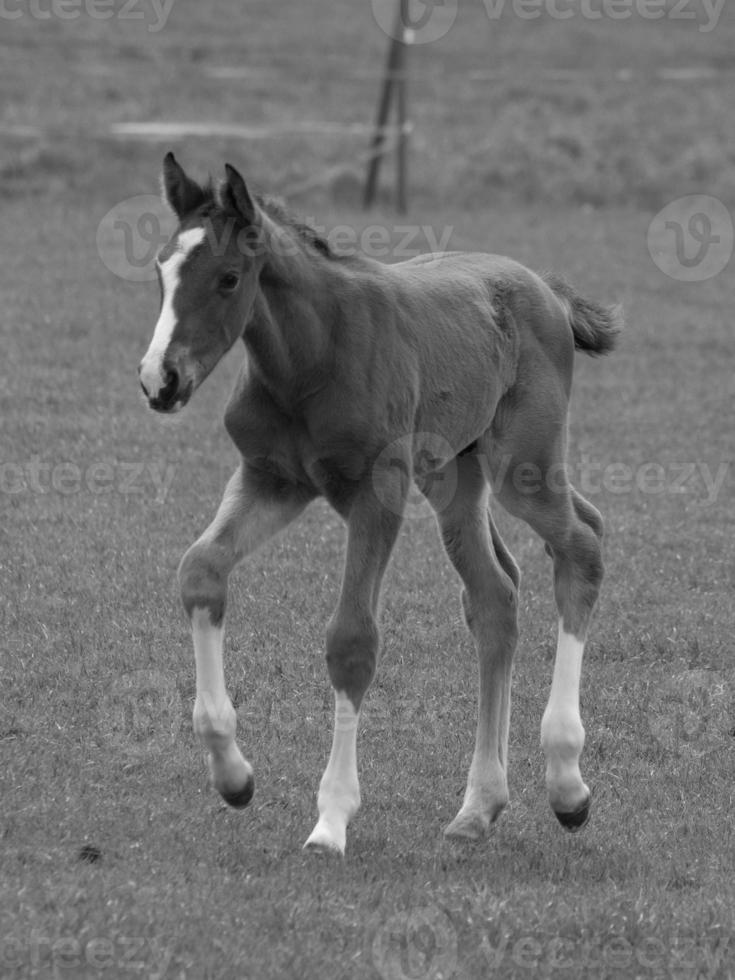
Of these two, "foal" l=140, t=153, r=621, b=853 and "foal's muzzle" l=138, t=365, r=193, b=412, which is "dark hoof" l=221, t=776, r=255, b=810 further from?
"foal's muzzle" l=138, t=365, r=193, b=412

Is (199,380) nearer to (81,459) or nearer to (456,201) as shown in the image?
(81,459)

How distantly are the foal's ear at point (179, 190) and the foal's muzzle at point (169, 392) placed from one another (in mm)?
592

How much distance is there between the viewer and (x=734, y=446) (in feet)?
38.3

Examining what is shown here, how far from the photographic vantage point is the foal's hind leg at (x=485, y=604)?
5730 mm

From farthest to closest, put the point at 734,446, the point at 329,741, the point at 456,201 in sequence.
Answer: the point at 456,201
the point at 734,446
the point at 329,741

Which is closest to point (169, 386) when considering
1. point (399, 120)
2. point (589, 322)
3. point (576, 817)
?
point (576, 817)

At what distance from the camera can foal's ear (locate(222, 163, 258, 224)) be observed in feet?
15.6

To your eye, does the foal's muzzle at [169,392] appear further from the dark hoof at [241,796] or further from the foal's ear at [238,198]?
the dark hoof at [241,796]

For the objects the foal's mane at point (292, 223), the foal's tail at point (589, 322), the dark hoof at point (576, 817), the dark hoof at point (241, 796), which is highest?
the foal's mane at point (292, 223)

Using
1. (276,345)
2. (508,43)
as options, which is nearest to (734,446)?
(276,345)

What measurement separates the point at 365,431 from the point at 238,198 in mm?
802

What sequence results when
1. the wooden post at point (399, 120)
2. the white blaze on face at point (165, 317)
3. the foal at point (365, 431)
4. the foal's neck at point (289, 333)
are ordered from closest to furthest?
1. the white blaze on face at point (165, 317)
2. the foal at point (365, 431)
3. the foal's neck at point (289, 333)
4. the wooden post at point (399, 120)

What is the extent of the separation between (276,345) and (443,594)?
10.5 ft

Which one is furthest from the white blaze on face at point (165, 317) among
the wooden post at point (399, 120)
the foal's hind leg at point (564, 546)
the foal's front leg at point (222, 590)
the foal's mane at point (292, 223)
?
the wooden post at point (399, 120)
